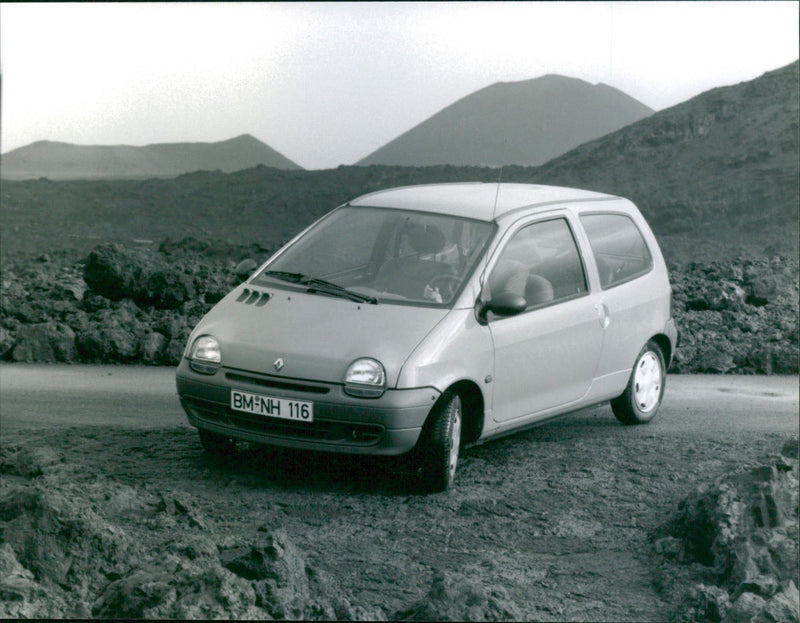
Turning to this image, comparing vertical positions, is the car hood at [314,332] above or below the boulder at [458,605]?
above

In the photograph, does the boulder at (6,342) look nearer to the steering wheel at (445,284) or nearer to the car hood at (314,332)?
the car hood at (314,332)

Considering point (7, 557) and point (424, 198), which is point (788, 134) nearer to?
point (424, 198)

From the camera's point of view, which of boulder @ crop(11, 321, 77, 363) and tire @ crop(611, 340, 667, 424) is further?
boulder @ crop(11, 321, 77, 363)

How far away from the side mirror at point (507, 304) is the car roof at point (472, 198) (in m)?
0.68

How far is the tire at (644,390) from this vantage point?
25.3 feet

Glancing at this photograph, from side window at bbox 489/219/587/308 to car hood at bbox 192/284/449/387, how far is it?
0.62 m

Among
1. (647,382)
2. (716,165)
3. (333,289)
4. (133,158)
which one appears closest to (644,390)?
(647,382)

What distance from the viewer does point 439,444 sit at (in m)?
6.00

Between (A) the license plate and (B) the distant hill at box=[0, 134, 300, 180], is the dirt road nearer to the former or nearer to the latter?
(A) the license plate

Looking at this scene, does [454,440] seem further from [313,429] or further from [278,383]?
[278,383]

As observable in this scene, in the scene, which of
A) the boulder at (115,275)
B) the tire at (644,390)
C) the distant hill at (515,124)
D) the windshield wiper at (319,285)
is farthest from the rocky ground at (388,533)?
the distant hill at (515,124)

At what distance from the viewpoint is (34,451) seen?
21.6 ft

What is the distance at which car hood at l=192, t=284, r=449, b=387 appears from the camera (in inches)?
232

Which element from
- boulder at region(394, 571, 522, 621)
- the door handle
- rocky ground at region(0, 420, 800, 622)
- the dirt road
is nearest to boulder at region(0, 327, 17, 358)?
the dirt road
